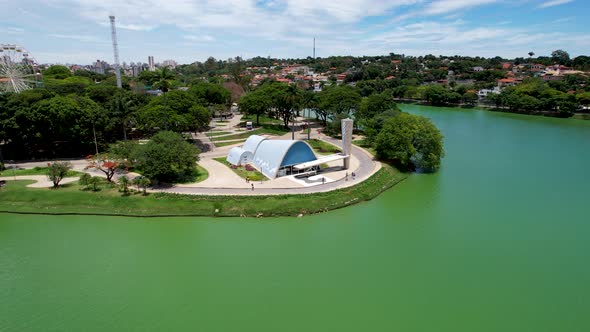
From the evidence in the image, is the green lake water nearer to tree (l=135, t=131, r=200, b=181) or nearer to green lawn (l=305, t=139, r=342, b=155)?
tree (l=135, t=131, r=200, b=181)

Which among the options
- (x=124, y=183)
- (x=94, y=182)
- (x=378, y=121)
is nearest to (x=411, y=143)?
(x=378, y=121)

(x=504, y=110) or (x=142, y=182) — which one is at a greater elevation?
(x=504, y=110)

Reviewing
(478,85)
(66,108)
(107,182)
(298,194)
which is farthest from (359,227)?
(478,85)

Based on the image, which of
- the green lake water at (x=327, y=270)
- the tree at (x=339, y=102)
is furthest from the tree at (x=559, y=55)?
the green lake water at (x=327, y=270)

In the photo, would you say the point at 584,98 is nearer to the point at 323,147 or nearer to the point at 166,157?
the point at 323,147

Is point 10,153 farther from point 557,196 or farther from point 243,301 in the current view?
point 557,196

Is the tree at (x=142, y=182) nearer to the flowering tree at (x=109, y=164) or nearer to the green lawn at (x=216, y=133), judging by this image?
the flowering tree at (x=109, y=164)
